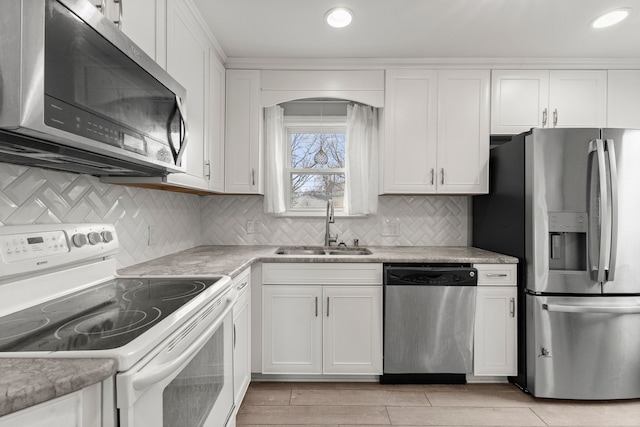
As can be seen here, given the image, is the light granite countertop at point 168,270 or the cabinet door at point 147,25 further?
the cabinet door at point 147,25

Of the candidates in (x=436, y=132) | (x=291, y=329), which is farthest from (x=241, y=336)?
(x=436, y=132)

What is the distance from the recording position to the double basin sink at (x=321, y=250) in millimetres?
2825

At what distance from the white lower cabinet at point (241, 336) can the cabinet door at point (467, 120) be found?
1.79 m

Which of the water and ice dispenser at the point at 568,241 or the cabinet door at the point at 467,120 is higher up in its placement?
the cabinet door at the point at 467,120

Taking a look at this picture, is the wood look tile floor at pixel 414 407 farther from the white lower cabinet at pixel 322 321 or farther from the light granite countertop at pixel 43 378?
the light granite countertop at pixel 43 378

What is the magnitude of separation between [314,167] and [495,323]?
185 centimetres

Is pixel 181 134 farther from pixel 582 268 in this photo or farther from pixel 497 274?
pixel 582 268

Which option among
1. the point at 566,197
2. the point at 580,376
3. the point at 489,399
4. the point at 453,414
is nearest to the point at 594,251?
the point at 566,197

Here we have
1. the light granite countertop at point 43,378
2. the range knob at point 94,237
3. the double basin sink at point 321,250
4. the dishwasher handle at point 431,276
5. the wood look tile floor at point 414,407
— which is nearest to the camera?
the light granite countertop at point 43,378

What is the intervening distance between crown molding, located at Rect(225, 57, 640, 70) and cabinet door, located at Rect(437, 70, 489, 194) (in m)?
0.09

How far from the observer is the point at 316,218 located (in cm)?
302

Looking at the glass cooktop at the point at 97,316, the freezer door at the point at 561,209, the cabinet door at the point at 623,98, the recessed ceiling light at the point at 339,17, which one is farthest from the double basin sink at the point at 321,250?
the cabinet door at the point at 623,98

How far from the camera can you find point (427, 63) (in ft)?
8.81

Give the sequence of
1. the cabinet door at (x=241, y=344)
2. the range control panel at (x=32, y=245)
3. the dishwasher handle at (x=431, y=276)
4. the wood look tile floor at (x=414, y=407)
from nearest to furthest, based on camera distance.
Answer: the range control panel at (x=32, y=245) → the cabinet door at (x=241, y=344) → the wood look tile floor at (x=414, y=407) → the dishwasher handle at (x=431, y=276)
